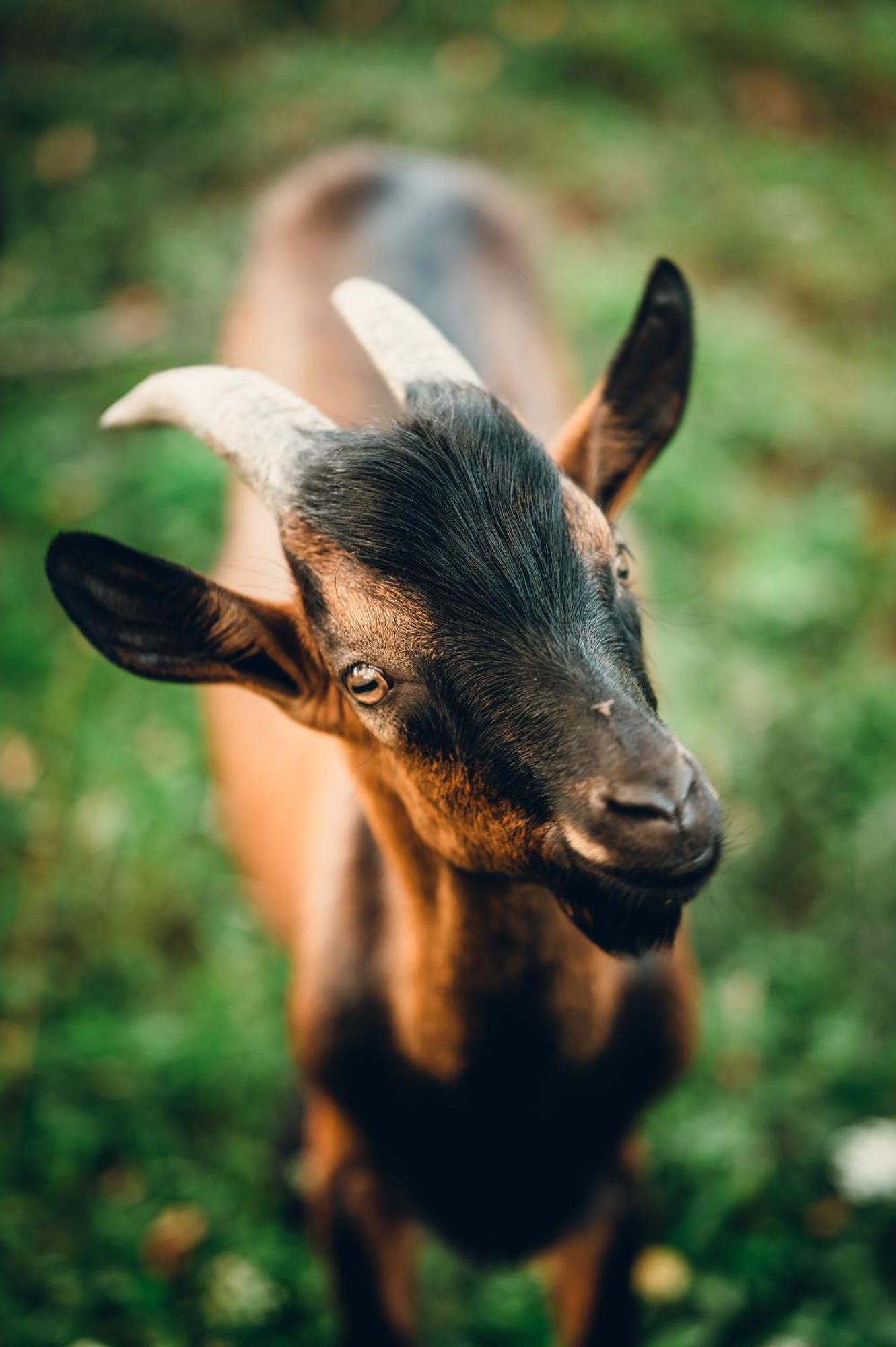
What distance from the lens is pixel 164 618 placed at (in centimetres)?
213

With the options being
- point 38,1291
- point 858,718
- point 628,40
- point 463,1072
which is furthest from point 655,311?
point 628,40

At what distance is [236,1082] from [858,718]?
9.99 ft

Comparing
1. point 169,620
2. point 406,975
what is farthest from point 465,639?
point 406,975

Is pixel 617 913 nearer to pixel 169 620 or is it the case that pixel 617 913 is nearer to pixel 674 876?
pixel 674 876

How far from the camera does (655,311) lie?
2.30 metres

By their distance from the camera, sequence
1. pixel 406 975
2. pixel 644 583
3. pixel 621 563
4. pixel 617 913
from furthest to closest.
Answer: pixel 644 583, pixel 406 975, pixel 621 563, pixel 617 913

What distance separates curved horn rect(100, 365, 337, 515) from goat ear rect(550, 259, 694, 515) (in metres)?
0.57

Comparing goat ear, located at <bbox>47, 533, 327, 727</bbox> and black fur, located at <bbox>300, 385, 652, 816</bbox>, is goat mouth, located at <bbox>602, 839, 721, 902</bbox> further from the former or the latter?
goat ear, located at <bbox>47, 533, 327, 727</bbox>

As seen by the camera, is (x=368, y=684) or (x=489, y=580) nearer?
(x=489, y=580)

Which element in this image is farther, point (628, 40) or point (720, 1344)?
point (628, 40)

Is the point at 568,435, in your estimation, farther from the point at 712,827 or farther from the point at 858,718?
the point at 858,718

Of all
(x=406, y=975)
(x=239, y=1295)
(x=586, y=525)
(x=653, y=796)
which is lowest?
(x=239, y=1295)

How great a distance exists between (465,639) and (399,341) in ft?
2.67

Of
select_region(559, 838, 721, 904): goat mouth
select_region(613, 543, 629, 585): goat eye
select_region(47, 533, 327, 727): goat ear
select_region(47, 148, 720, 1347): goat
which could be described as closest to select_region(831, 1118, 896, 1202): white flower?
select_region(47, 148, 720, 1347): goat
